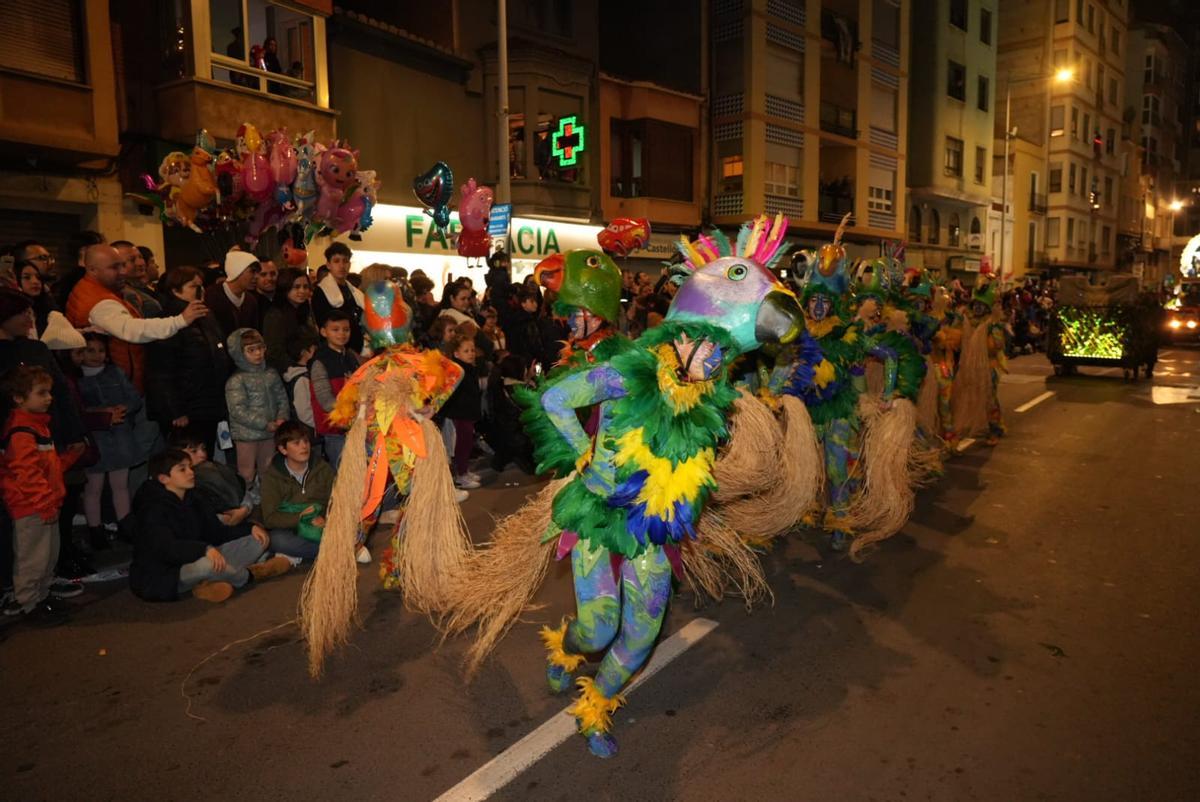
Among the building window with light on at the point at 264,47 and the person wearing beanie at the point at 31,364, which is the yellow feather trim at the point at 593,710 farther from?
the building window with light on at the point at 264,47

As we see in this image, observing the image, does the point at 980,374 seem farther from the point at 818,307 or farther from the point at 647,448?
the point at 647,448

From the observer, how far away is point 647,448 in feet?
10.5

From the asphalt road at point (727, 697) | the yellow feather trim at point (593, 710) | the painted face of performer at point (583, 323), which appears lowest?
the asphalt road at point (727, 697)

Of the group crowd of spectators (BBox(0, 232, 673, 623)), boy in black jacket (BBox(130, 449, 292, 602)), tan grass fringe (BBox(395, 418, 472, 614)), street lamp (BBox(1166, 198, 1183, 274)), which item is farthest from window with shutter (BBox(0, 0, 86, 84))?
street lamp (BBox(1166, 198, 1183, 274))

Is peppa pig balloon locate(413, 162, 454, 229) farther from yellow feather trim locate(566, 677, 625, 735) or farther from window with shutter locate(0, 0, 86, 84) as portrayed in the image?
yellow feather trim locate(566, 677, 625, 735)

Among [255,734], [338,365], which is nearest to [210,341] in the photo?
[338,365]

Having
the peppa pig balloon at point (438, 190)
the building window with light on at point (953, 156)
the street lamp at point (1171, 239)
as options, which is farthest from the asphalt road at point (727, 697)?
the street lamp at point (1171, 239)

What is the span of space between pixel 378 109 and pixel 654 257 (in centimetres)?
911

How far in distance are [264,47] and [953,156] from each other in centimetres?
2998

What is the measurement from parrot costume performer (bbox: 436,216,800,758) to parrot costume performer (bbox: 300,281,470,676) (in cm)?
143

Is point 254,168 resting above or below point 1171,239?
below

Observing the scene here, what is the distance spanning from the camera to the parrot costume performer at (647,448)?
313 cm

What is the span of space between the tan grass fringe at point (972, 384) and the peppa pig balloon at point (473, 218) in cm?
610

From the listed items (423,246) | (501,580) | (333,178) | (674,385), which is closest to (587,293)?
(674,385)
